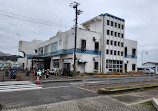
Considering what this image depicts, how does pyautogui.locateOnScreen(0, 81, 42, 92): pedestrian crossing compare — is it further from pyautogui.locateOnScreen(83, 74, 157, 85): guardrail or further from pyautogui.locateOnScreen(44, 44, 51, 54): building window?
pyautogui.locateOnScreen(44, 44, 51, 54): building window

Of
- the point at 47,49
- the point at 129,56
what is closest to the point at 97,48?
the point at 129,56

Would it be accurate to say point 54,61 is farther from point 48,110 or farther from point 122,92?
point 48,110

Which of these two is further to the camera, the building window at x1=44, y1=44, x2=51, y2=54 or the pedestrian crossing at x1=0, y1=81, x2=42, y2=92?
the building window at x1=44, y1=44, x2=51, y2=54

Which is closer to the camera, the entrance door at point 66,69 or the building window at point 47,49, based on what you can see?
the entrance door at point 66,69

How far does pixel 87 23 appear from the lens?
119 ft

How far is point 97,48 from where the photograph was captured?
98.6 feet

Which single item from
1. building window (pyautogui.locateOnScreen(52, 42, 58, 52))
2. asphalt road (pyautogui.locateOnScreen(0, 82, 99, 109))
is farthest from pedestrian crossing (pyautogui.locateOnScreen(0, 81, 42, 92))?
building window (pyautogui.locateOnScreen(52, 42, 58, 52))

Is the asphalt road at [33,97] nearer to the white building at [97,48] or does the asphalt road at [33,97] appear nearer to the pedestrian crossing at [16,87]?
the pedestrian crossing at [16,87]

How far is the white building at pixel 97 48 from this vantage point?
27359 mm

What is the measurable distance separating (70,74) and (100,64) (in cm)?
872

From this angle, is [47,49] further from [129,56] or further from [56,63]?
[129,56]

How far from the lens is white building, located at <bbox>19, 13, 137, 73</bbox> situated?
89.8 feet

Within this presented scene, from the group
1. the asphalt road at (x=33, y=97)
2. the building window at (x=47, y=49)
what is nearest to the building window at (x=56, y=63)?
the building window at (x=47, y=49)

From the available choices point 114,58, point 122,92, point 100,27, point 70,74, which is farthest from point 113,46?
point 122,92
